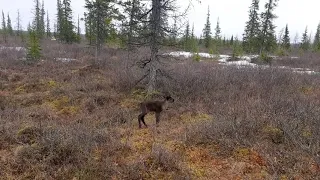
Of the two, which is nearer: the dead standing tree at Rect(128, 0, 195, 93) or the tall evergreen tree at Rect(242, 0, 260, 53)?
the dead standing tree at Rect(128, 0, 195, 93)

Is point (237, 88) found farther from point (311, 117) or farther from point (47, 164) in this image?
point (47, 164)

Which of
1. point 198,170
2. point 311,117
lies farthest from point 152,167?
point 311,117

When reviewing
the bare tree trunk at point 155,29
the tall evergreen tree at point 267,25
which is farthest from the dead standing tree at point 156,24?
the tall evergreen tree at point 267,25

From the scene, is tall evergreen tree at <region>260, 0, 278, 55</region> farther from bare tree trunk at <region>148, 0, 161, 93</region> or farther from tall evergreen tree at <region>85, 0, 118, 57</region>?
bare tree trunk at <region>148, 0, 161, 93</region>

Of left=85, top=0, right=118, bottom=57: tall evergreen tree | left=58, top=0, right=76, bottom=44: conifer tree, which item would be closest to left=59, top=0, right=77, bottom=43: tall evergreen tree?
left=58, top=0, right=76, bottom=44: conifer tree

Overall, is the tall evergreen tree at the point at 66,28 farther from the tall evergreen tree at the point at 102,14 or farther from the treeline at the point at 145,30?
the tall evergreen tree at the point at 102,14

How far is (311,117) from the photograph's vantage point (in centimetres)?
622

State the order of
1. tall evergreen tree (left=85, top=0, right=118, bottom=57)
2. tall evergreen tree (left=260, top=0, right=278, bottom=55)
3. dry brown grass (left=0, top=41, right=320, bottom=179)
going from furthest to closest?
tall evergreen tree (left=260, top=0, right=278, bottom=55)
tall evergreen tree (left=85, top=0, right=118, bottom=57)
dry brown grass (left=0, top=41, right=320, bottom=179)

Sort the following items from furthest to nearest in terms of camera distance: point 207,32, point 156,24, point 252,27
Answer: point 207,32 < point 252,27 < point 156,24

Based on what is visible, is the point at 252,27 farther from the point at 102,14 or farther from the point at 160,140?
the point at 160,140

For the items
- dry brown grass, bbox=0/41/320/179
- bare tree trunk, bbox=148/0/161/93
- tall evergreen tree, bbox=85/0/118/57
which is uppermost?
tall evergreen tree, bbox=85/0/118/57

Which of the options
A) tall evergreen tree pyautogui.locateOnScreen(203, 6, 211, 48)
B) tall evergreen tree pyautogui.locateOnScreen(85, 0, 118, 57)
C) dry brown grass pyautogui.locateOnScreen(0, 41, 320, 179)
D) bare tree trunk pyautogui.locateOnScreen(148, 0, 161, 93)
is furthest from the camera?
tall evergreen tree pyautogui.locateOnScreen(203, 6, 211, 48)

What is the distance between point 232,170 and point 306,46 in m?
45.3

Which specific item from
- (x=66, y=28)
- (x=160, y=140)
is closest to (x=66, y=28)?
(x=66, y=28)
